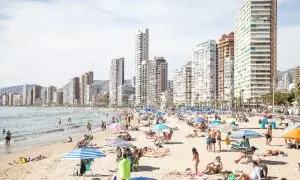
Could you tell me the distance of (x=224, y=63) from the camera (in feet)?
615

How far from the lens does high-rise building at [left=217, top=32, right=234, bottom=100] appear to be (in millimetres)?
178875

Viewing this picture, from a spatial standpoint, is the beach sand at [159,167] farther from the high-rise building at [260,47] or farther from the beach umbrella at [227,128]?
the high-rise building at [260,47]

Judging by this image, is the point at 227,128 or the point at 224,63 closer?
the point at 227,128

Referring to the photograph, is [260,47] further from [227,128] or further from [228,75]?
[227,128]

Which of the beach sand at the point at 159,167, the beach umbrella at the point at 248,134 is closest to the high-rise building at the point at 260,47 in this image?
the beach sand at the point at 159,167

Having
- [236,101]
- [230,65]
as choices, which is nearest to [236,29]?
[230,65]

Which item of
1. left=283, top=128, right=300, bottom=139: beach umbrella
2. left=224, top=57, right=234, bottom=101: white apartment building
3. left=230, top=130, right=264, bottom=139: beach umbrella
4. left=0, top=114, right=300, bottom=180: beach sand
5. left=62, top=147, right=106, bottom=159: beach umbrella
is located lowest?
left=0, top=114, right=300, bottom=180: beach sand

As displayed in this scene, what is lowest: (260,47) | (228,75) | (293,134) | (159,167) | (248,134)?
(159,167)

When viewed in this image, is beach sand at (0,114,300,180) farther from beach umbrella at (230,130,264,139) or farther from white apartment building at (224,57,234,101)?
white apartment building at (224,57,234,101)

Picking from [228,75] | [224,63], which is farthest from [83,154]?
[224,63]

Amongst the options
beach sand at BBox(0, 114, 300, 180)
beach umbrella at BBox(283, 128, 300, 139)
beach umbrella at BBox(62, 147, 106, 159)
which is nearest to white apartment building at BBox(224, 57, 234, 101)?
beach sand at BBox(0, 114, 300, 180)

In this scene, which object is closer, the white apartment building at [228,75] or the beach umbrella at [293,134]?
the beach umbrella at [293,134]

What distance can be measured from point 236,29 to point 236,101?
33171 mm

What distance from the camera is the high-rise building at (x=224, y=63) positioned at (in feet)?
587
